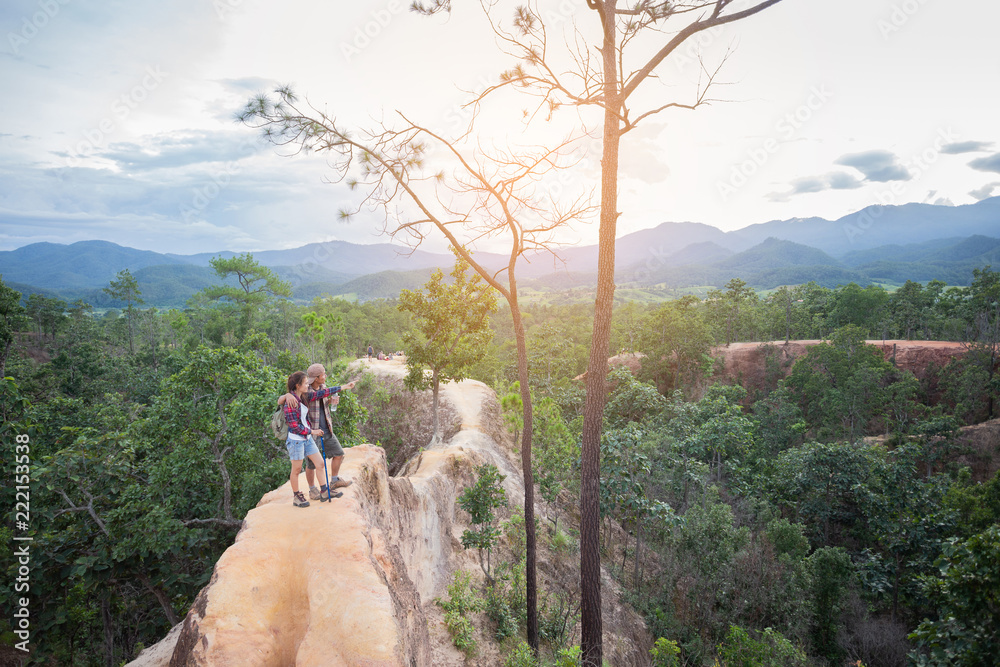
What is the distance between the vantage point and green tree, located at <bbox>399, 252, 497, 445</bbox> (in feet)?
49.6

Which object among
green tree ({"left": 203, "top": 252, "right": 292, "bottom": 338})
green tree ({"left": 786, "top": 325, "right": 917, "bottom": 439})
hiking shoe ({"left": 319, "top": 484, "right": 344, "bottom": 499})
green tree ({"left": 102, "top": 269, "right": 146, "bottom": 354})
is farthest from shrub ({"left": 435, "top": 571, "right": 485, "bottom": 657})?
green tree ({"left": 102, "top": 269, "right": 146, "bottom": 354})

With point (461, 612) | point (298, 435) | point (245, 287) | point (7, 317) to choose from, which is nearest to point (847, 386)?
point (461, 612)

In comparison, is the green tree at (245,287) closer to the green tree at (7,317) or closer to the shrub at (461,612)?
the green tree at (7,317)

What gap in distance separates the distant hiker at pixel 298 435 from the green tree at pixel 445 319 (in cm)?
850

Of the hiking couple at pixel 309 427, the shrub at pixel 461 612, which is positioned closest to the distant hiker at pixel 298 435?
the hiking couple at pixel 309 427

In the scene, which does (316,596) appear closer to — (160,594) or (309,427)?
(309,427)

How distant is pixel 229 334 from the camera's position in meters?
43.1

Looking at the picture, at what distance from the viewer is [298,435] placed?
6.49 meters

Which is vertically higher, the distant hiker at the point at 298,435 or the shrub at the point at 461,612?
the distant hiker at the point at 298,435

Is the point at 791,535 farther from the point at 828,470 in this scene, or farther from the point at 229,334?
the point at 229,334

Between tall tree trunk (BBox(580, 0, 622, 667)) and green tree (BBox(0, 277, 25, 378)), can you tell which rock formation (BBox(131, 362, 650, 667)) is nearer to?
tall tree trunk (BBox(580, 0, 622, 667))

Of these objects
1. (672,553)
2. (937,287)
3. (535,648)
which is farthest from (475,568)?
(937,287)

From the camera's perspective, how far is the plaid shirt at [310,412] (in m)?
6.43

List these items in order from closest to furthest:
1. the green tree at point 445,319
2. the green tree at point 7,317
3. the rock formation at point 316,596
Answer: the rock formation at point 316,596 → the green tree at point 445,319 → the green tree at point 7,317
